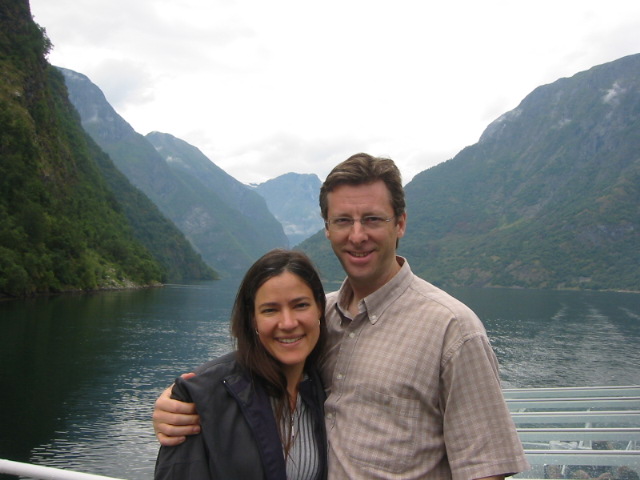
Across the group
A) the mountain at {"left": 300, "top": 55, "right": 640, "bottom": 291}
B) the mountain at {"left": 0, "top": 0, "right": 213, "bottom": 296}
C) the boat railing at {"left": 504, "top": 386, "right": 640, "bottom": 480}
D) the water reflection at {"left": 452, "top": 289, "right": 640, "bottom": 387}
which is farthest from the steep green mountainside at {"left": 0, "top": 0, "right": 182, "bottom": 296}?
the mountain at {"left": 300, "top": 55, "right": 640, "bottom": 291}

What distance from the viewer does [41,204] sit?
56.1 metres

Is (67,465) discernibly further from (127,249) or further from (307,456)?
(127,249)

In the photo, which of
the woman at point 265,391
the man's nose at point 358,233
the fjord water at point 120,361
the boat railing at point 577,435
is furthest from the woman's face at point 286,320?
the fjord water at point 120,361

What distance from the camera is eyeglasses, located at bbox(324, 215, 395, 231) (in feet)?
8.73

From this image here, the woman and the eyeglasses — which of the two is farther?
the eyeglasses

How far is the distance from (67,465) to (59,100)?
4007 inches

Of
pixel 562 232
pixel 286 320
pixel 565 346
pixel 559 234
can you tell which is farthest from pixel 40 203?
pixel 562 232

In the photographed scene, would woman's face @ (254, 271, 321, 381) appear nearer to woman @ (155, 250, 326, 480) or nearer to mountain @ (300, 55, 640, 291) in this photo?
woman @ (155, 250, 326, 480)

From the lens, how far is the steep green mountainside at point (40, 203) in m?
48.2

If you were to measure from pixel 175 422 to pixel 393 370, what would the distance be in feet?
2.98

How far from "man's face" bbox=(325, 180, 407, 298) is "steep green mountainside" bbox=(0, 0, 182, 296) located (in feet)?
151

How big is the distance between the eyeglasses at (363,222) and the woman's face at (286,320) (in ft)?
1.05

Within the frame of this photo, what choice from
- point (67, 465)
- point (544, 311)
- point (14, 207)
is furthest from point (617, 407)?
point (544, 311)

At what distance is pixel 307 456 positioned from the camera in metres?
2.51
